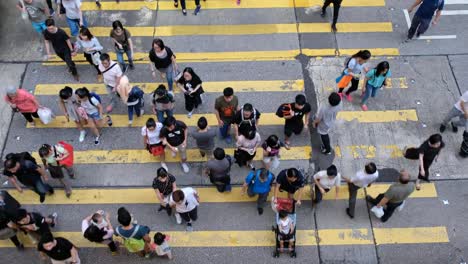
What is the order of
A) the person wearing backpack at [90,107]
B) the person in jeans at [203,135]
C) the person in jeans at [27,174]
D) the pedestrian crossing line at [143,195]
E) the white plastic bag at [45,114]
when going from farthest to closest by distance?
the white plastic bag at [45,114] < the pedestrian crossing line at [143,195] < the person wearing backpack at [90,107] < the person in jeans at [203,135] < the person in jeans at [27,174]

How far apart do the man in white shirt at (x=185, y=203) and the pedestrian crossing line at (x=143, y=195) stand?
2.38ft

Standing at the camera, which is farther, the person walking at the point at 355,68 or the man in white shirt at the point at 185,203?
the person walking at the point at 355,68

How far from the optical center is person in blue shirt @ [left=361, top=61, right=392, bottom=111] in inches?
399

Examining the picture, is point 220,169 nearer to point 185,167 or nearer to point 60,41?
point 185,167

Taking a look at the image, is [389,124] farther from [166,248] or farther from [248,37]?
[166,248]

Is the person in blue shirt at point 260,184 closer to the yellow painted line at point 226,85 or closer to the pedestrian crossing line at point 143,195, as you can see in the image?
the pedestrian crossing line at point 143,195

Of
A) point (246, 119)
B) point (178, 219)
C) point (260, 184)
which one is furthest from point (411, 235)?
point (178, 219)

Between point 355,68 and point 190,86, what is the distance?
3759 millimetres

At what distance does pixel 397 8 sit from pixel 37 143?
1026 cm

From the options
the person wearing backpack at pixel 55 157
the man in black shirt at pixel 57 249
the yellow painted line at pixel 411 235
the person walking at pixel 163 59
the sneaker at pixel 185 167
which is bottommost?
the yellow painted line at pixel 411 235

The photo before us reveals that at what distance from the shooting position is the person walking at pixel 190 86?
980 cm

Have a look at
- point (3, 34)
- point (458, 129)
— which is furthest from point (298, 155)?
point (3, 34)

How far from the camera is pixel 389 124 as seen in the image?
11.0 meters

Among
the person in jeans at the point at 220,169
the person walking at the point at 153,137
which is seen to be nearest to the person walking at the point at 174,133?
the person walking at the point at 153,137
